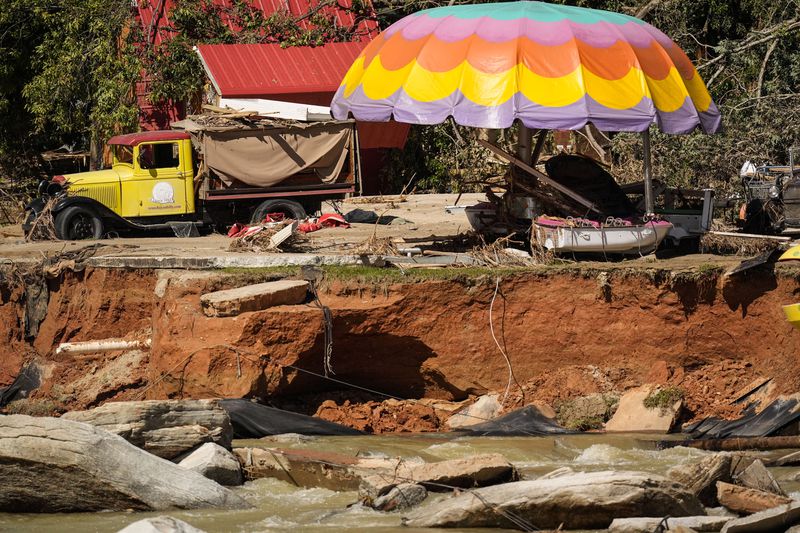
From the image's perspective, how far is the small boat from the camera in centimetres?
1444

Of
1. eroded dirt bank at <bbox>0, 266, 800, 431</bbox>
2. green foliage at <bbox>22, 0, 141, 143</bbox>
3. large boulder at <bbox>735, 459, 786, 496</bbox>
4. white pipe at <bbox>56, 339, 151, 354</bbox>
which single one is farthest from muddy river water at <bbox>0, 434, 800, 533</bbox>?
green foliage at <bbox>22, 0, 141, 143</bbox>

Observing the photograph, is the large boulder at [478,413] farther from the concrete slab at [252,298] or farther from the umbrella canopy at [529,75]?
the umbrella canopy at [529,75]

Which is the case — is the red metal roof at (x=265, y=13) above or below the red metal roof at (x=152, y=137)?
above

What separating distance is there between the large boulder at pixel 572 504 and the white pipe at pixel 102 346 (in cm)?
605

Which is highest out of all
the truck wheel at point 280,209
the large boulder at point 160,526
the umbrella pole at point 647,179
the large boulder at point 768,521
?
the umbrella pole at point 647,179

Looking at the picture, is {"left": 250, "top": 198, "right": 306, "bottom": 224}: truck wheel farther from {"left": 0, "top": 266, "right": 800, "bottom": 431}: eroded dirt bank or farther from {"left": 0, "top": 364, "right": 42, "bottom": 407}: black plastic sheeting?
{"left": 0, "top": 364, "right": 42, "bottom": 407}: black plastic sheeting

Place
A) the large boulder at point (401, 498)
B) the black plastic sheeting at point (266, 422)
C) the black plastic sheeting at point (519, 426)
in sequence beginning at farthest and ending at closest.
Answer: the black plastic sheeting at point (519, 426) → the black plastic sheeting at point (266, 422) → the large boulder at point (401, 498)

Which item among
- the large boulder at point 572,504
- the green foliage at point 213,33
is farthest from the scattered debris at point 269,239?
the green foliage at point 213,33

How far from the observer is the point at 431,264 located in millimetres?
14242

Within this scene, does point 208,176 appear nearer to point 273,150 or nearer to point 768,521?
point 273,150

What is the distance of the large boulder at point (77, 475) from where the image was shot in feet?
31.6

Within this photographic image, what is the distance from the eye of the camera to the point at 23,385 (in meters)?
14.6

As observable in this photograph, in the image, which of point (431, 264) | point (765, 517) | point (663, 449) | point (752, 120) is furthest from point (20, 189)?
point (765, 517)

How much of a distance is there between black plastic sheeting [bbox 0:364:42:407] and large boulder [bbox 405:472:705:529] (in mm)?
6630
